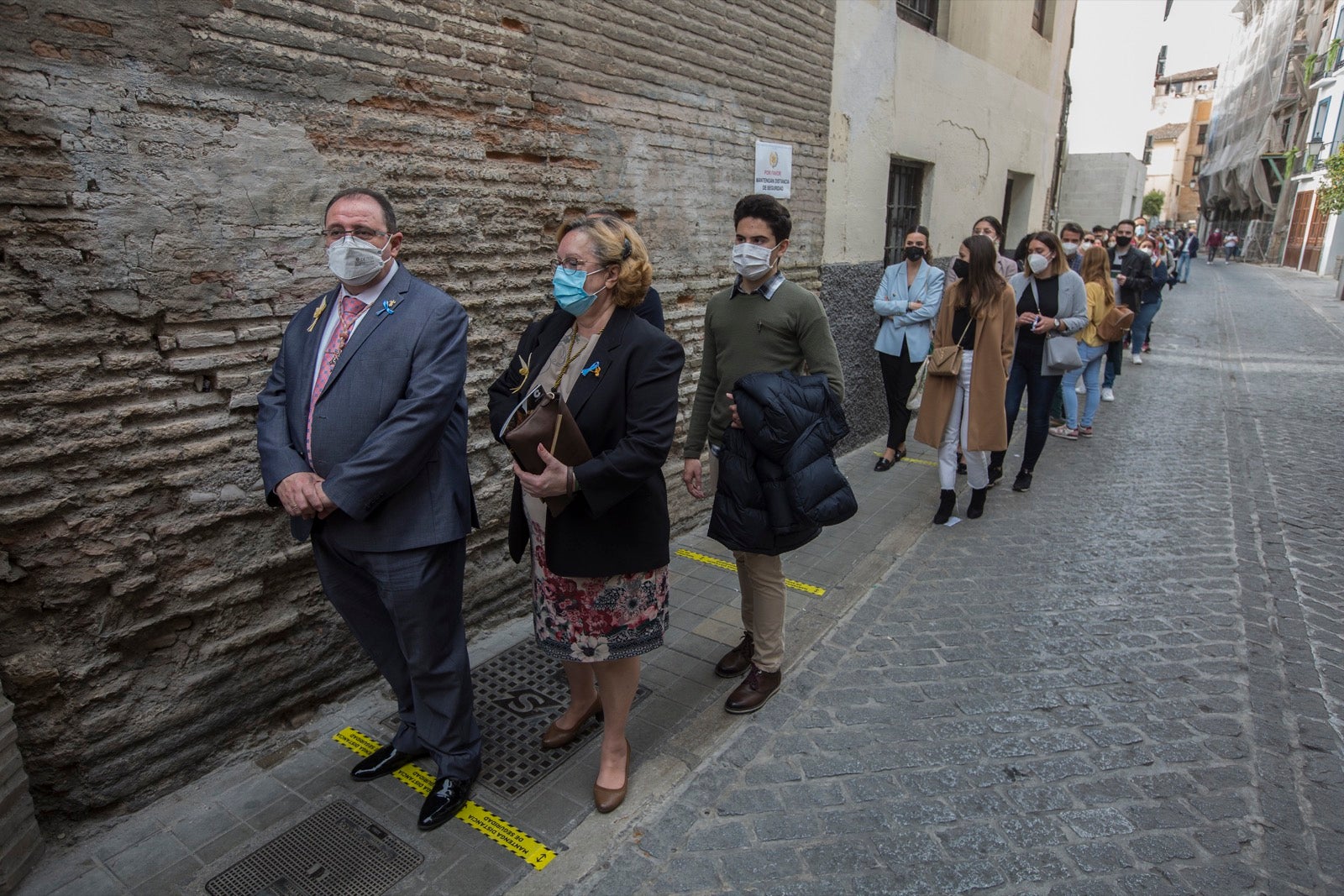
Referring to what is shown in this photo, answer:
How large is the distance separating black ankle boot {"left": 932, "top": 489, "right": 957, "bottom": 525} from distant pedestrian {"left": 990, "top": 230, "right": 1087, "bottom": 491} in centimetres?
79

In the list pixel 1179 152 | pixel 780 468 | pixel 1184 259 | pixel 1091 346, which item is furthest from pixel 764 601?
pixel 1179 152

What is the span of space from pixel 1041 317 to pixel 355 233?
5.16m

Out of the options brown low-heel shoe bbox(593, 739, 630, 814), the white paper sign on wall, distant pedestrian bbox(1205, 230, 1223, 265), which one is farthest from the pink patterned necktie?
distant pedestrian bbox(1205, 230, 1223, 265)

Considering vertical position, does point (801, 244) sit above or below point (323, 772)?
above

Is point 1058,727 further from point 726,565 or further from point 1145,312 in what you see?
point 1145,312

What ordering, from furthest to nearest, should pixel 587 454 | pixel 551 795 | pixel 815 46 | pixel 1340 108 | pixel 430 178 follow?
pixel 1340 108, pixel 815 46, pixel 430 178, pixel 551 795, pixel 587 454

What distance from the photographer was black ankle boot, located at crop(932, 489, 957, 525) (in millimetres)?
5625

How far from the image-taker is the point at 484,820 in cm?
282

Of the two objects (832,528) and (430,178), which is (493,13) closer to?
(430,178)

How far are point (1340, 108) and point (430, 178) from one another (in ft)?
136

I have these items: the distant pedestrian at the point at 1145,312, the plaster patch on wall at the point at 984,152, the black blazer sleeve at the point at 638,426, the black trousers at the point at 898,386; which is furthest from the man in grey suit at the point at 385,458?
the distant pedestrian at the point at 1145,312

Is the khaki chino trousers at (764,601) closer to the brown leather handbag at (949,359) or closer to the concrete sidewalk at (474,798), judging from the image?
the concrete sidewalk at (474,798)

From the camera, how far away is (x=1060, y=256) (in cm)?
621

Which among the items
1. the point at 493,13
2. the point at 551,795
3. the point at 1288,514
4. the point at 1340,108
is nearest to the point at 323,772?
the point at 551,795
